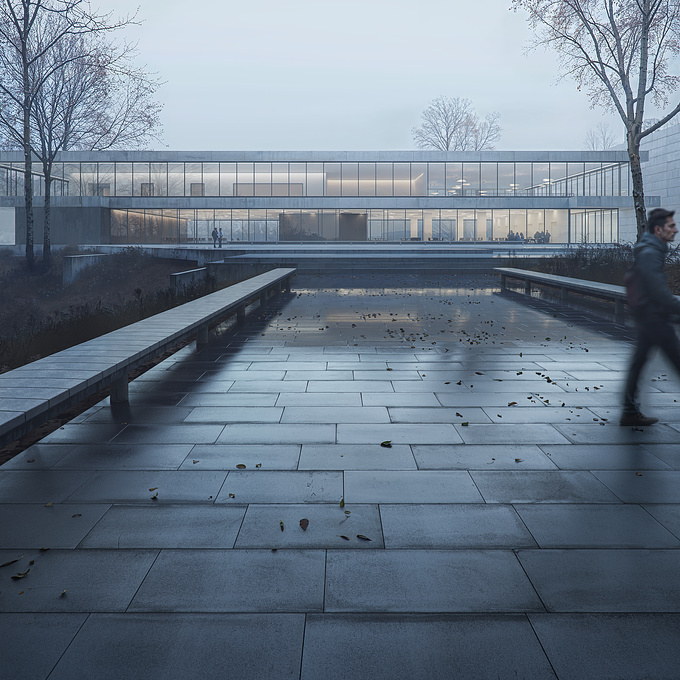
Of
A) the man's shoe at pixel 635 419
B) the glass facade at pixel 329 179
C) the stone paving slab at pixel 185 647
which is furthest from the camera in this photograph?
the glass facade at pixel 329 179

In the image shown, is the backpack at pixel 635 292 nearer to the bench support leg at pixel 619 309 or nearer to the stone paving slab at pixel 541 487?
the stone paving slab at pixel 541 487

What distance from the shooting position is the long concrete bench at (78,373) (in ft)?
14.9

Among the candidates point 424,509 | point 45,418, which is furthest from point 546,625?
point 45,418

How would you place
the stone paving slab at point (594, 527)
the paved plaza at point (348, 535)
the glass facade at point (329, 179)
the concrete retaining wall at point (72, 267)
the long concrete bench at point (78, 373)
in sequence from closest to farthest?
the paved plaza at point (348, 535), the stone paving slab at point (594, 527), the long concrete bench at point (78, 373), the concrete retaining wall at point (72, 267), the glass facade at point (329, 179)

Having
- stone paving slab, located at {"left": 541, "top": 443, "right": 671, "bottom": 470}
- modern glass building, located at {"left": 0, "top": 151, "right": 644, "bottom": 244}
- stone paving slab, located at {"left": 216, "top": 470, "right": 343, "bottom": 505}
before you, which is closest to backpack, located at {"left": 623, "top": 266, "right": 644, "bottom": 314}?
stone paving slab, located at {"left": 541, "top": 443, "right": 671, "bottom": 470}

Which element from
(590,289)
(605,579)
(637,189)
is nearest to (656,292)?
(605,579)

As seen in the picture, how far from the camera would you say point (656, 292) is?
18.5ft

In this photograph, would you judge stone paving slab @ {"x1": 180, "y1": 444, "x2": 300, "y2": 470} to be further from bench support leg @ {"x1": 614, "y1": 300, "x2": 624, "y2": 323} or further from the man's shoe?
bench support leg @ {"x1": 614, "y1": 300, "x2": 624, "y2": 323}

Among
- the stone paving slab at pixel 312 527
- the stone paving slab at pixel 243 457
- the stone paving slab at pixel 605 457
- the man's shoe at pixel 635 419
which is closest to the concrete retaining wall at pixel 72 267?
the stone paving slab at pixel 243 457

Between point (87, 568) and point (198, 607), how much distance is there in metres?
0.75

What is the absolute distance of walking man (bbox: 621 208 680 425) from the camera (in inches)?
222

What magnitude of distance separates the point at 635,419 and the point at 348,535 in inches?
138

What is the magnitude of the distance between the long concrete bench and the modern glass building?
49.2 metres

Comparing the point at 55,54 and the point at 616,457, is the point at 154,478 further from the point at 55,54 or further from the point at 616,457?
the point at 55,54
